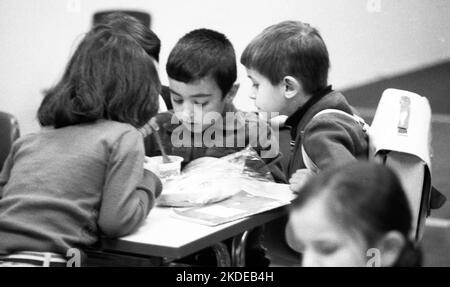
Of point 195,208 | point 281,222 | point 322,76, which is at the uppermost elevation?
point 322,76

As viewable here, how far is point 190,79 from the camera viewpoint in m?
2.23

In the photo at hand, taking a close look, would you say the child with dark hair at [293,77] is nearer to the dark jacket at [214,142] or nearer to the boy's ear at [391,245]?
the dark jacket at [214,142]

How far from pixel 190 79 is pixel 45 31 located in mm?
1788

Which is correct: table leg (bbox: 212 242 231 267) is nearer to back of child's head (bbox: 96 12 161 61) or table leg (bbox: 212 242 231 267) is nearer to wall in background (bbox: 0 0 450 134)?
back of child's head (bbox: 96 12 161 61)

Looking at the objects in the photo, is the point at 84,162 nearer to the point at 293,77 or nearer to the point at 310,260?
the point at 310,260

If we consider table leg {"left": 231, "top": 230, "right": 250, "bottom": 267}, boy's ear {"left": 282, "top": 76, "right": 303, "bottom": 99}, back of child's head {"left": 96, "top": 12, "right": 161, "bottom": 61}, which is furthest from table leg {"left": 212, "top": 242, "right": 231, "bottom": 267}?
back of child's head {"left": 96, "top": 12, "right": 161, "bottom": 61}

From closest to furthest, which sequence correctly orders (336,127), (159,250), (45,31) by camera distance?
(159,250)
(336,127)
(45,31)

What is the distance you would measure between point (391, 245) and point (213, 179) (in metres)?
0.92

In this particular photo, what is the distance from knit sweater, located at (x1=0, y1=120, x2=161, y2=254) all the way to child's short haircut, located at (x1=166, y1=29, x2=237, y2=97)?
68 cm

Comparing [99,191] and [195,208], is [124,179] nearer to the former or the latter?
[99,191]

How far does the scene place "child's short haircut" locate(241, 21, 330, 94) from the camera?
2199mm

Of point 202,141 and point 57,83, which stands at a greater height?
point 57,83

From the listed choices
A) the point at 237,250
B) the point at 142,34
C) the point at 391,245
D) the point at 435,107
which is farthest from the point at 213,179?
the point at 435,107
